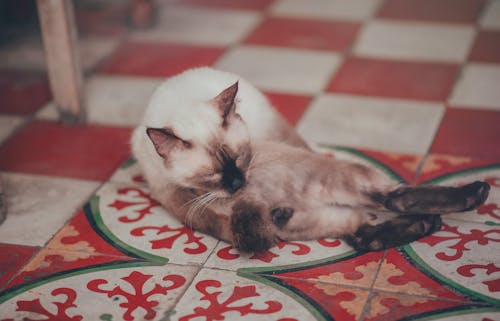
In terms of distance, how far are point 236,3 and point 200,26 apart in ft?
1.14

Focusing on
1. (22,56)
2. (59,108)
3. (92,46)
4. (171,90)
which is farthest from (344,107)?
(22,56)

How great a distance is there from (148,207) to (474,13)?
2081 millimetres

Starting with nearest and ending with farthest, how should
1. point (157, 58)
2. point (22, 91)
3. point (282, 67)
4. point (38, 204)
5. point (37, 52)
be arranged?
point (38, 204) → point (22, 91) → point (282, 67) → point (157, 58) → point (37, 52)

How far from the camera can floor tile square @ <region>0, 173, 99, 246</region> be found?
76.5 inches

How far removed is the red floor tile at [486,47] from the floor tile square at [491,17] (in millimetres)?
84

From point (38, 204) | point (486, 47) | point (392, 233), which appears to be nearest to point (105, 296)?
point (38, 204)

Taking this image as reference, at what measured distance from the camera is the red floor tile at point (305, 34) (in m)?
3.14

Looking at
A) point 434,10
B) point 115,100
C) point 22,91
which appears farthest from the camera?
point 434,10

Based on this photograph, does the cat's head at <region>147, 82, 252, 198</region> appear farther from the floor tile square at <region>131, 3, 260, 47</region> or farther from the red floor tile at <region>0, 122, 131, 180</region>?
the floor tile square at <region>131, 3, 260, 47</region>

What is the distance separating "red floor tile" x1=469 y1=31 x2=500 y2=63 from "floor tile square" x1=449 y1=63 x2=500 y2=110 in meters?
0.07

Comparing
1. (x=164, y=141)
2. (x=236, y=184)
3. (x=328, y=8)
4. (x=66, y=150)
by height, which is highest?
(x=164, y=141)

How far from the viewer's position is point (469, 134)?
2363mm

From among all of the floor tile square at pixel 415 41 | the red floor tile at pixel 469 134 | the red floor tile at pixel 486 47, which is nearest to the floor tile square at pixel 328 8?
the floor tile square at pixel 415 41

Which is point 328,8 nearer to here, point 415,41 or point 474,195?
point 415,41
